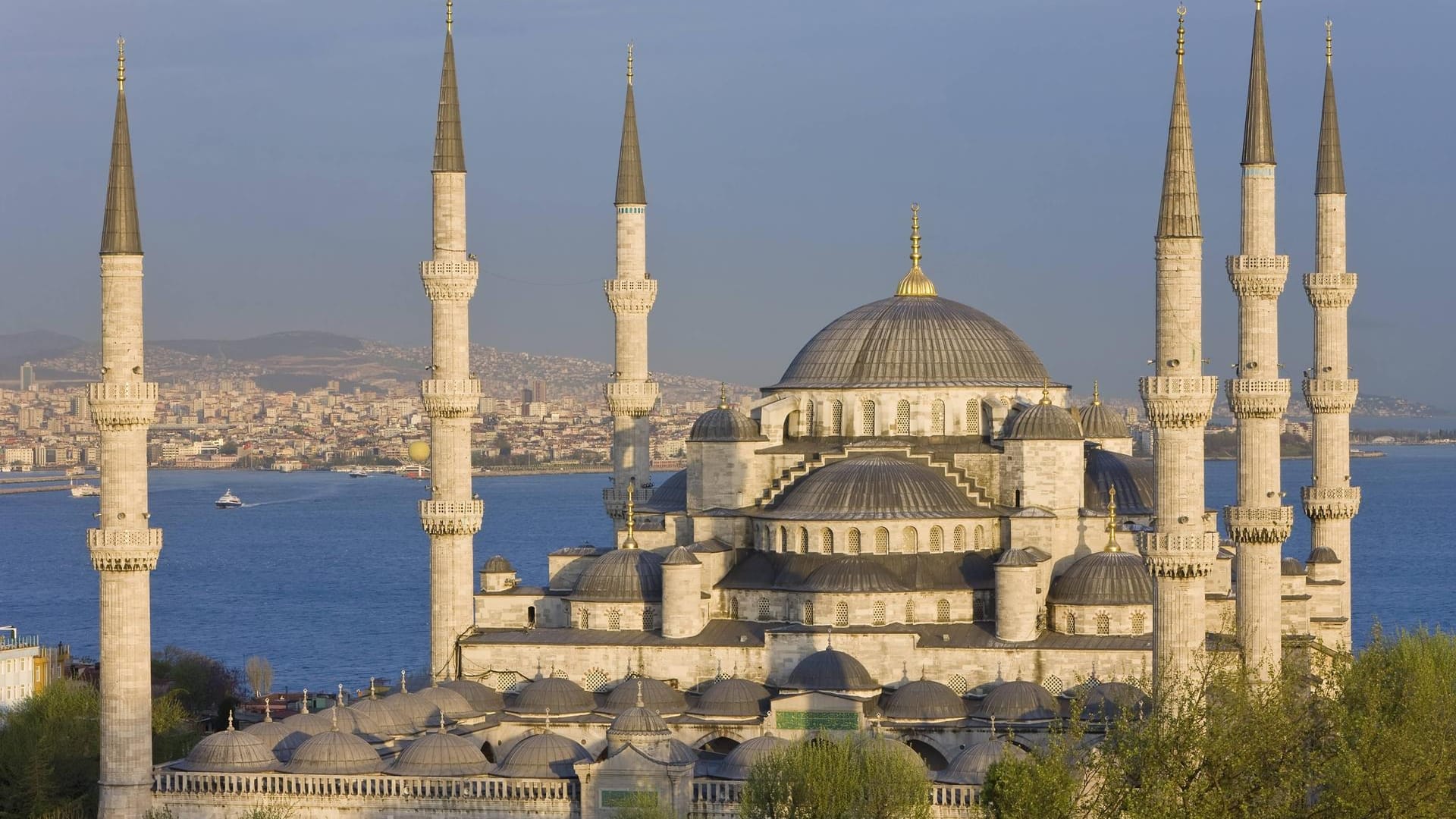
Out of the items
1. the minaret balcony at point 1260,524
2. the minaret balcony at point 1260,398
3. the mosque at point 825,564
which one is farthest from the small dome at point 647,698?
the minaret balcony at point 1260,398

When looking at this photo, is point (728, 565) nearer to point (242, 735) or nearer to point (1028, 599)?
point (1028, 599)

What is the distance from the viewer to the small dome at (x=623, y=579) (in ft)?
133

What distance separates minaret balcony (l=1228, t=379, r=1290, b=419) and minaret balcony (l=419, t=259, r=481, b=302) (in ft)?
41.7

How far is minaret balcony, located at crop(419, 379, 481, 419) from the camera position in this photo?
41.3 metres

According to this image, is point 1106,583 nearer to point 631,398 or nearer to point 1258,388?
point 1258,388

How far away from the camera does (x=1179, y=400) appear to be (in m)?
32.8

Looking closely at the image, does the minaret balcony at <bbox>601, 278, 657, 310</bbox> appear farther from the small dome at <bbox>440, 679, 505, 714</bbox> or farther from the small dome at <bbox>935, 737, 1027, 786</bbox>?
the small dome at <bbox>935, 737, 1027, 786</bbox>

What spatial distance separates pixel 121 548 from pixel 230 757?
10.4 ft

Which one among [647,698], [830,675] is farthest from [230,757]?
[830,675]

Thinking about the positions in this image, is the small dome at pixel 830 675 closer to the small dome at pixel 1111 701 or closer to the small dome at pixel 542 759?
the small dome at pixel 1111 701

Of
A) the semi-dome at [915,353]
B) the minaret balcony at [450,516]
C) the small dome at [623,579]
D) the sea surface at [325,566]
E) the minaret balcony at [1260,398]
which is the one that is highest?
the semi-dome at [915,353]

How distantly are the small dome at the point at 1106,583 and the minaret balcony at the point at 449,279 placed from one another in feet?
35.4

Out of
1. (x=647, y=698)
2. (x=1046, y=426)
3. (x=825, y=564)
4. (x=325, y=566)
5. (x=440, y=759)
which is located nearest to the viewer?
(x=440, y=759)

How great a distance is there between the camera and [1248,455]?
37188mm
